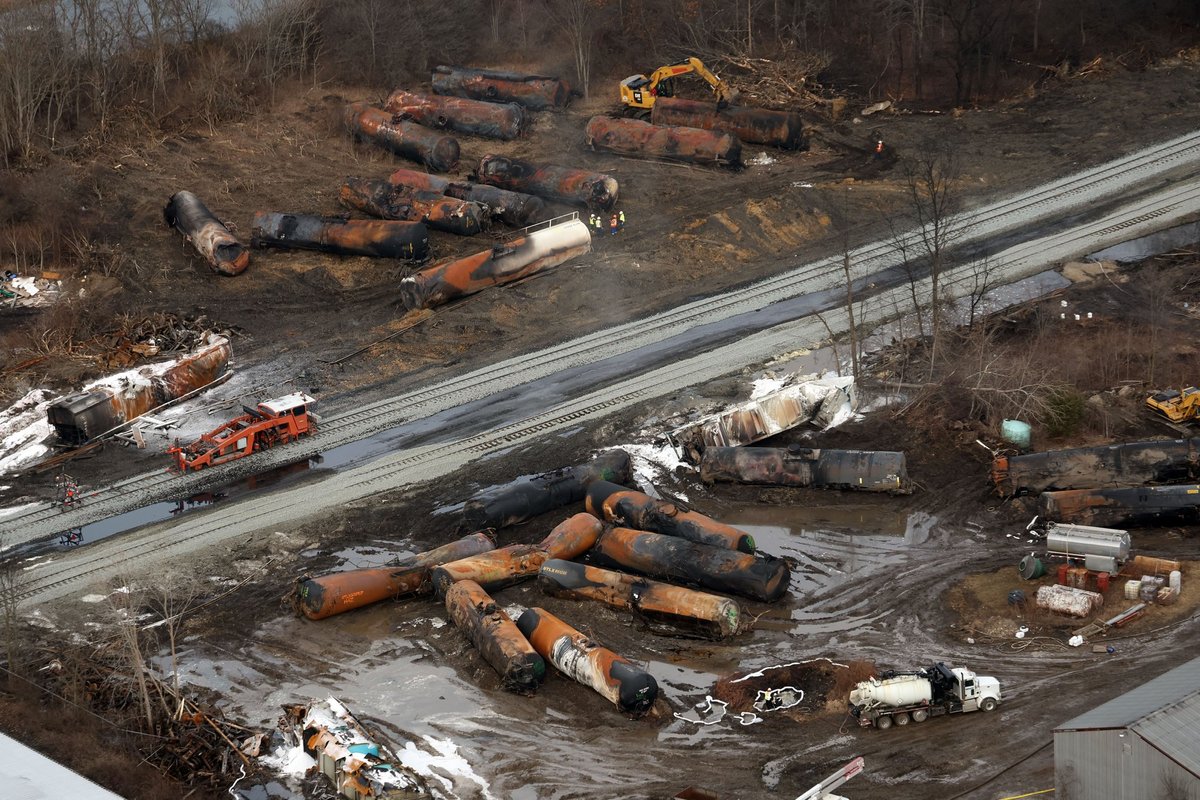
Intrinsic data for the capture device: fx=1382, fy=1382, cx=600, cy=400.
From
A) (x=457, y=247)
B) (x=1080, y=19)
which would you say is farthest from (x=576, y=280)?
(x=1080, y=19)

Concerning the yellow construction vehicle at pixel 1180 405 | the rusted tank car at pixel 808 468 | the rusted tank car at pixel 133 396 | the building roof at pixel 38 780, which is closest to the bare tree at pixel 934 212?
the rusted tank car at pixel 808 468

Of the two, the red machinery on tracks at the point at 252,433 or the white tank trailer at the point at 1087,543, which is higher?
the red machinery on tracks at the point at 252,433

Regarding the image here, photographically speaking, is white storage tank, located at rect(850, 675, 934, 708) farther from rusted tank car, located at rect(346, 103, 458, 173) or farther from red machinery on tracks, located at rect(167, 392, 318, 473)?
rusted tank car, located at rect(346, 103, 458, 173)

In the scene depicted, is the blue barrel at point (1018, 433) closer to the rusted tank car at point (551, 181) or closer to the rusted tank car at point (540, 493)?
the rusted tank car at point (540, 493)

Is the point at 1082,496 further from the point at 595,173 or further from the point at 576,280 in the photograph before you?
the point at 595,173

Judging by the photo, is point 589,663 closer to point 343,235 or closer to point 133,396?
point 133,396

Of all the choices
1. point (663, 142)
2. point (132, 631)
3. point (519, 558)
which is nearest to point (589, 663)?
point (519, 558)
